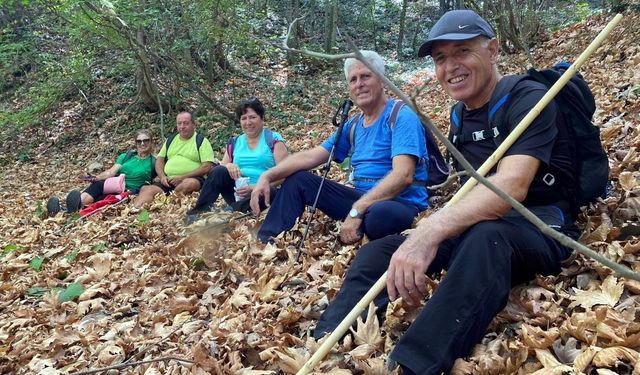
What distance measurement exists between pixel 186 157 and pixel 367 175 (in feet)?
14.8

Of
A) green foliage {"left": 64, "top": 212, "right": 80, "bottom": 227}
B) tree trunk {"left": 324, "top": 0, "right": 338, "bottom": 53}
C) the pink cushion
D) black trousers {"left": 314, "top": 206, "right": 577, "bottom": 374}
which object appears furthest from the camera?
tree trunk {"left": 324, "top": 0, "right": 338, "bottom": 53}

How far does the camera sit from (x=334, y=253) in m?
4.48

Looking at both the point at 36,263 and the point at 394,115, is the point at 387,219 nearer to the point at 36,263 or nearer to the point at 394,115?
the point at 394,115

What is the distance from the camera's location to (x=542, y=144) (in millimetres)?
2482

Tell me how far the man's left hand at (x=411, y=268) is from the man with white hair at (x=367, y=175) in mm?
1462

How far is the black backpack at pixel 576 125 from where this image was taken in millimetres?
2691

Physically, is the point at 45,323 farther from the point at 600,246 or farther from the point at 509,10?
the point at 509,10

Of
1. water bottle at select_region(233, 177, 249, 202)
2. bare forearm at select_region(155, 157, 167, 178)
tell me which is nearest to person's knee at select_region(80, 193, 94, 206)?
bare forearm at select_region(155, 157, 167, 178)

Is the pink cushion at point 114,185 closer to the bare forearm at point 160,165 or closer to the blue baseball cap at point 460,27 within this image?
the bare forearm at point 160,165

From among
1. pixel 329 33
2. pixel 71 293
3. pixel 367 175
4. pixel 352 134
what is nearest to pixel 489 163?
pixel 367 175

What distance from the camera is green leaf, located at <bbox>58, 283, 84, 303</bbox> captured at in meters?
4.55

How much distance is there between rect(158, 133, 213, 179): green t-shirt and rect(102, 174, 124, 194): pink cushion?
0.84 m

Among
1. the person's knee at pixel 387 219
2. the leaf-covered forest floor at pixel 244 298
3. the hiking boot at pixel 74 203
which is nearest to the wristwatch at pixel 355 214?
the person's knee at pixel 387 219

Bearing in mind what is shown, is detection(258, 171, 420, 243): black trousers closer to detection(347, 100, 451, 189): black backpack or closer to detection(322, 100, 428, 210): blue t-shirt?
detection(322, 100, 428, 210): blue t-shirt
